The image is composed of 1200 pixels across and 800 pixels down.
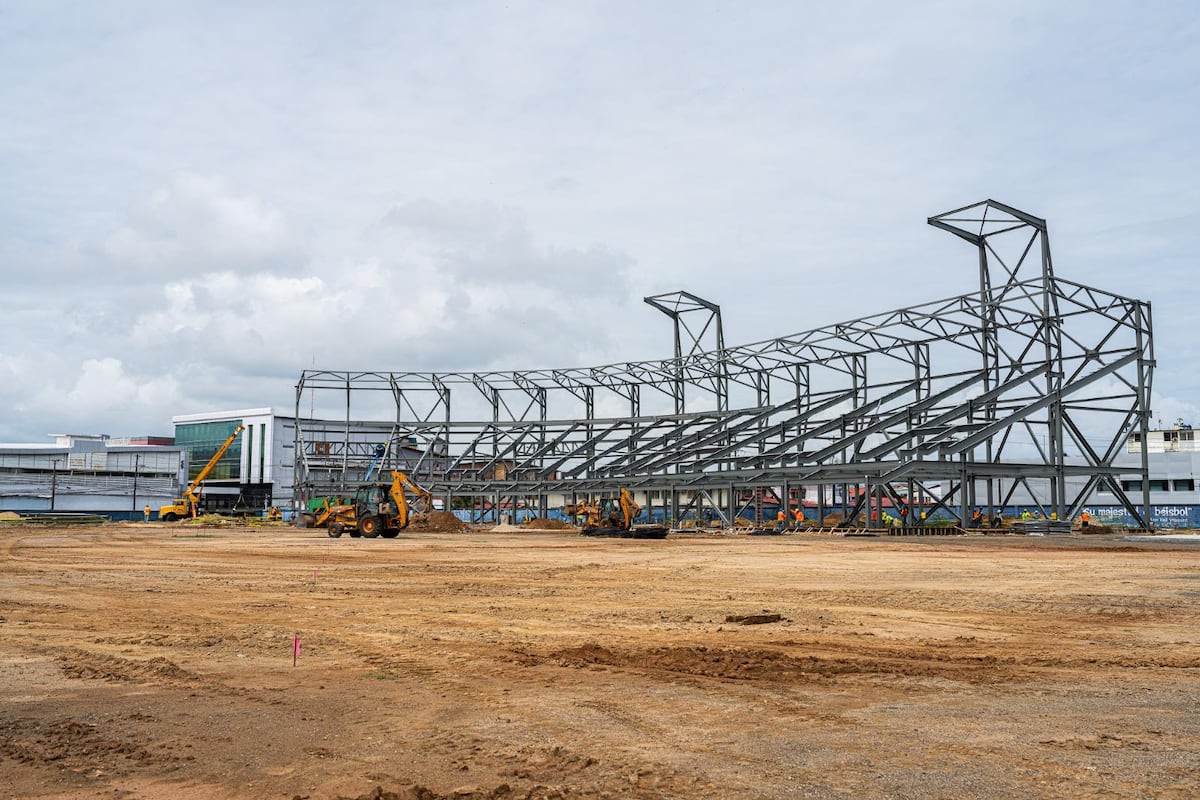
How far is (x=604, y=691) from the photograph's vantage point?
7.04m

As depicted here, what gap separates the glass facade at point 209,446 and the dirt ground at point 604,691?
273 ft

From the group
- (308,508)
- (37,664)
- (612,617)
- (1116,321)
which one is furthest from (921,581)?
(308,508)

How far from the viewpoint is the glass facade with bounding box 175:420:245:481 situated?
9394cm

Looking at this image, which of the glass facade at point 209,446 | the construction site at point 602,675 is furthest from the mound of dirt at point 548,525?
the glass facade at point 209,446

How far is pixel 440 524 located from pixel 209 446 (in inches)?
2483

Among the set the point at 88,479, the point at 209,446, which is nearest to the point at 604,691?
the point at 88,479

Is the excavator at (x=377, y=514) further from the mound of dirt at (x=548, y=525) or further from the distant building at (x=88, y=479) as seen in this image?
the distant building at (x=88, y=479)

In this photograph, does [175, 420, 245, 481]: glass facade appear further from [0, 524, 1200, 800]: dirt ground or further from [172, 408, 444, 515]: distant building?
[0, 524, 1200, 800]: dirt ground

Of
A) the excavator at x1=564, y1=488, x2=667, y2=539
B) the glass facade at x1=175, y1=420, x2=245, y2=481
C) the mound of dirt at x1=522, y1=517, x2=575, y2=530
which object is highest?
the glass facade at x1=175, y1=420, x2=245, y2=481

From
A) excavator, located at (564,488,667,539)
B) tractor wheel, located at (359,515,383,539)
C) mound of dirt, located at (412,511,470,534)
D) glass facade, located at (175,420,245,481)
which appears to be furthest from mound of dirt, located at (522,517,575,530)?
glass facade, located at (175,420,245,481)

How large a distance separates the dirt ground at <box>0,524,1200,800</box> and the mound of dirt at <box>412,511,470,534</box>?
29.2 meters

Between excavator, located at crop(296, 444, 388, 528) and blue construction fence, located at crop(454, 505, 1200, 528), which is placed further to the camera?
Answer: blue construction fence, located at crop(454, 505, 1200, 528)

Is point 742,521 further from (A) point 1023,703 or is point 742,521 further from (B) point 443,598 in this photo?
(A) point 1023,703

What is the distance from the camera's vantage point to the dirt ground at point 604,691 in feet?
16.1
